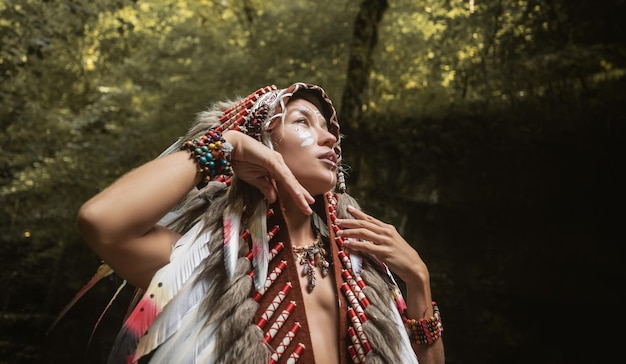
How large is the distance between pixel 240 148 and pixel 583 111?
12.1ft

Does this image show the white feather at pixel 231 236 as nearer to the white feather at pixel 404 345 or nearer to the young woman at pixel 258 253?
the young woman at pixel 258 253

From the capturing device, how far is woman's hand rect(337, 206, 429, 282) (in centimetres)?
150

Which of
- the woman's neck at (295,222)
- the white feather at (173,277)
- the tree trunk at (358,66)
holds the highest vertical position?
the tree trunk at (358,66)

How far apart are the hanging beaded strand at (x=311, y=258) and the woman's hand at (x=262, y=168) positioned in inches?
8.9

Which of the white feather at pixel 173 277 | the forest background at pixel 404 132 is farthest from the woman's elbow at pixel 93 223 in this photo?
the forest background at pixel 404 132

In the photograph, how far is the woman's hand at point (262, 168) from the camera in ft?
4.32

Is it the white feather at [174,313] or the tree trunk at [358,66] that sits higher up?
the tree trunk at [358,66]

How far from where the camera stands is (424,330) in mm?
1495

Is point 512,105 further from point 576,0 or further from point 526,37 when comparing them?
point 576,0

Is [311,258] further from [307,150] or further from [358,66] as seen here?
[358,66]

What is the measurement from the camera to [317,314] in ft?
4.66

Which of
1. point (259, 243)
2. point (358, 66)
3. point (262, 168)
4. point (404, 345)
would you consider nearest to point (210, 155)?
point (262, 168)

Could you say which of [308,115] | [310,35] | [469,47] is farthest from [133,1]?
[308,115]

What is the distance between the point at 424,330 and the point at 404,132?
3.28 meters
